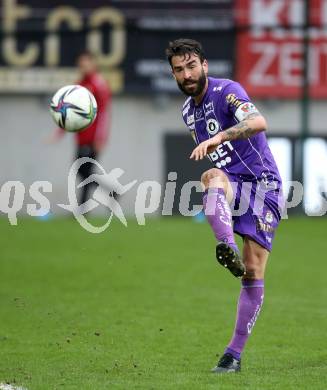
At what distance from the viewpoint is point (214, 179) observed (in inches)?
280

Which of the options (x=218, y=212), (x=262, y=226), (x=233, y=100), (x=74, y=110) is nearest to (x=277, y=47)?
(x=74, y=110)

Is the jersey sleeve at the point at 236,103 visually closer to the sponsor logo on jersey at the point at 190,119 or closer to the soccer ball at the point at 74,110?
the sponsor logo on jersey at the point at 190,119

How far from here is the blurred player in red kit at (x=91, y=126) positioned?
55.8ft

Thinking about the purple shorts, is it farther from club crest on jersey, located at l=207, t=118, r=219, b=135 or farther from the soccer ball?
the soccer ball

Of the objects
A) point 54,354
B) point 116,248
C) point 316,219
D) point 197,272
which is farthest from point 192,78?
point 316,219

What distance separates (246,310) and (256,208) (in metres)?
0.64

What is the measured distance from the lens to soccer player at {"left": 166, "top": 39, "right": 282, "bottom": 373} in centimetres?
700

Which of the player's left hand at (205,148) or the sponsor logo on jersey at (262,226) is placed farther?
the sponsor logo on jersey at (262,226)

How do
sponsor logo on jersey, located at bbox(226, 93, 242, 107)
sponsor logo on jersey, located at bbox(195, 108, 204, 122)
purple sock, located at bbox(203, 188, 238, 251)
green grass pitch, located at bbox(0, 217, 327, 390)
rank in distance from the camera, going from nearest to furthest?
purple sock, located at bbox(203, 188, 238, 251), green grass pitch, located at bbox(0, 217, 327, 390), sponsor logo on jersey, located at bbox(226, 93, 242, 107), sponsor logo on jersey, located at bbox(195, 108, 204, 122)

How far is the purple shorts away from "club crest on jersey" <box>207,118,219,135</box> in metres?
0.30

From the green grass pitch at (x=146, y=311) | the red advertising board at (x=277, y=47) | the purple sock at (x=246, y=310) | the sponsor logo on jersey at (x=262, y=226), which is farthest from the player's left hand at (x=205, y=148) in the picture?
the red advertising board at (x=277, y=47)

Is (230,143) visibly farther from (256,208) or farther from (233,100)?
(256,208)

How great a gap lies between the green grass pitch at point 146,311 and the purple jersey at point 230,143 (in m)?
1.24

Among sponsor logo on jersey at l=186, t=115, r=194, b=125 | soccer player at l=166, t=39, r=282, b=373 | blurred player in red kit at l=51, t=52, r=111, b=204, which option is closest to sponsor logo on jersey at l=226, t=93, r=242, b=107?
soccer player at l=166, t=39, r=282, b=373
